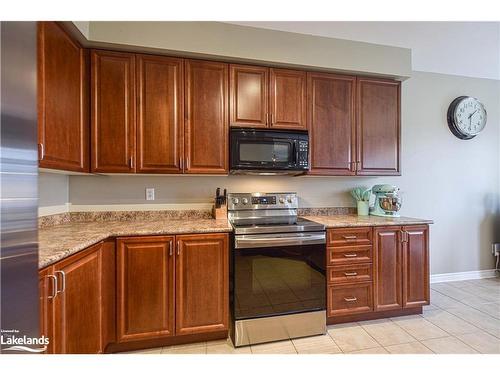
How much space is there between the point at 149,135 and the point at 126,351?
1.63 meters

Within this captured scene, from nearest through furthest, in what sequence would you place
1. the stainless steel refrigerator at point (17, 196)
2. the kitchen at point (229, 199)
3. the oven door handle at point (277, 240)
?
1. the stainless steel refrigerator at point (17, 196)
2. the kitchen at point (229, 199)
3. the oven door handle at point (277, 240)

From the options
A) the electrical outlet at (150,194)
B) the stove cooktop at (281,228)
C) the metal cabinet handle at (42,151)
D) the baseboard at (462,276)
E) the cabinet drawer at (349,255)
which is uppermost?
the metal cabinet handle at (42,151)

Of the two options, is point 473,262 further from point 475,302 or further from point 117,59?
point 117,59

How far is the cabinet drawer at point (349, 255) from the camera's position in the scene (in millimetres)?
2101

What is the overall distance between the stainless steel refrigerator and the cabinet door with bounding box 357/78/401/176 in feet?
8.07

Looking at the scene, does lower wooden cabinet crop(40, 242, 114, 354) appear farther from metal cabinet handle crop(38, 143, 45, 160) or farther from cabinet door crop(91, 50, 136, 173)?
cabinet door crop(91, 50, 136, 173)

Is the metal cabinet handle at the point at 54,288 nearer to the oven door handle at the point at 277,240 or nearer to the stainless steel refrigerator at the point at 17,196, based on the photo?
the stainless steel refrigerator at the point at 17,196

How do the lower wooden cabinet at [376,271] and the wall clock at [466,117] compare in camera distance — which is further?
the wall clock at [466,117]

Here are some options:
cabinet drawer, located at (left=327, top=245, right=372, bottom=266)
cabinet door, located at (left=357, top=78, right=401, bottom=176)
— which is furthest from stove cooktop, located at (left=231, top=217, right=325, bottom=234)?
cabinet door, located at (left=357, top=78, right=401, bottom=176)

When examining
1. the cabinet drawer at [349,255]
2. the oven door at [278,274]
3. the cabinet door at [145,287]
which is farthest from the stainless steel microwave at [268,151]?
the cabinet door at [145,287]

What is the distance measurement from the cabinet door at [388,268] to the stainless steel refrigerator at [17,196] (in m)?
2.31

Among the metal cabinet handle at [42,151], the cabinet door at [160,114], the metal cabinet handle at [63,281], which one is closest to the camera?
the metal cabinet handle at [63,281]
